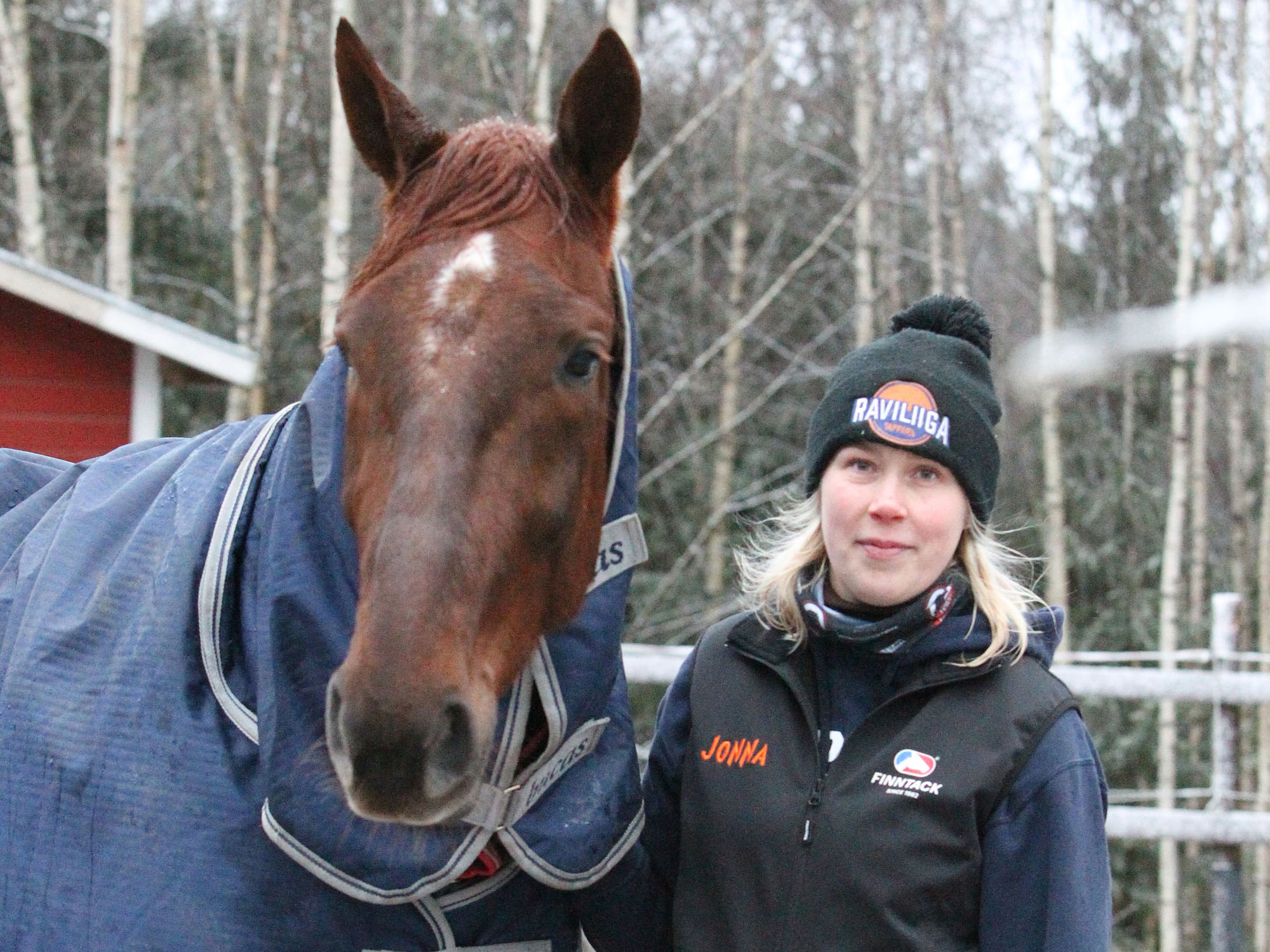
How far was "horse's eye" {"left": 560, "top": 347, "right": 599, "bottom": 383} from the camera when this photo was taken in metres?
1.66

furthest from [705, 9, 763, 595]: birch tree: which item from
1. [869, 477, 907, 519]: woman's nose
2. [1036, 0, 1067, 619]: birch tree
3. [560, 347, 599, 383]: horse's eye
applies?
[560, 347, 599, 383]: horse's eye

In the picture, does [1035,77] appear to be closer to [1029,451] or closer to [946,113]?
[946,113]

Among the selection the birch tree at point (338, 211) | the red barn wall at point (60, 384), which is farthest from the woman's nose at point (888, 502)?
the birch tree at point (338, 211)

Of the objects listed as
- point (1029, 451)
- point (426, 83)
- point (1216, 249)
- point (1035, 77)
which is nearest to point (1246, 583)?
point (1029, 451)

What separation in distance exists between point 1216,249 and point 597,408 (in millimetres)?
14550

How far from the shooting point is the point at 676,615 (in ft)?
35.3

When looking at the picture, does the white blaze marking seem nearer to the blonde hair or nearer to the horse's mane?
the horse's mane

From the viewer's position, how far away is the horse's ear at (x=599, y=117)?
1.81 metres

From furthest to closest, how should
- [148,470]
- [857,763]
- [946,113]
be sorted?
[946,113]
[148,470]
[857,763]

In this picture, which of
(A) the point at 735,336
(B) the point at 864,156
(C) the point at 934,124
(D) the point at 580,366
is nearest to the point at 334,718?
(D) the point at 580,366

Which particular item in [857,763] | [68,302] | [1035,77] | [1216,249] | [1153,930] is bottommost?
[1153,930]

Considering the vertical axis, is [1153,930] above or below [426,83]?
below

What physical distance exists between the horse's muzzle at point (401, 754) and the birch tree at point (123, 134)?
8.85 meters

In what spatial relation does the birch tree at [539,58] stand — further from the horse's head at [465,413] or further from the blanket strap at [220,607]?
the blanket strap at [220,607]
